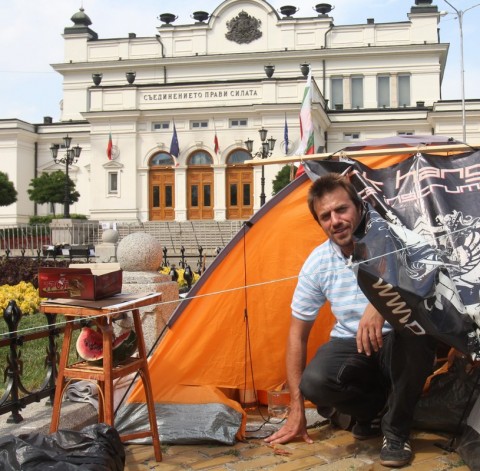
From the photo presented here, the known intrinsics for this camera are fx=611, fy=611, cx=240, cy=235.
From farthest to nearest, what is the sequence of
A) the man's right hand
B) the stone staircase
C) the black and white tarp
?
the stone staircase, the man's right hand, the black and white tarp

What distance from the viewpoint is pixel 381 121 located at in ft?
131

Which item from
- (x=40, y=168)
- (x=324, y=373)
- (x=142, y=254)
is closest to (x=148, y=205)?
(x=40, y=168)

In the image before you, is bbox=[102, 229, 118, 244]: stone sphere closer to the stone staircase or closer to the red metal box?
the stone staircase

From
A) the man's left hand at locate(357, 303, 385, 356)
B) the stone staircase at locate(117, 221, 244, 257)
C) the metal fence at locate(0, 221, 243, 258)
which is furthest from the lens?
the stone staircase at locate(117, 221, 244, 257)

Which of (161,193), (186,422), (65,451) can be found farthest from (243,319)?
(161,193)

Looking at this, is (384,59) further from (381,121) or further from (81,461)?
(81,461)

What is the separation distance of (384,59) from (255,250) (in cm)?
4212

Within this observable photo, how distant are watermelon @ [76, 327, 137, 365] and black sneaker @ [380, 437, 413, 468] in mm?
1673

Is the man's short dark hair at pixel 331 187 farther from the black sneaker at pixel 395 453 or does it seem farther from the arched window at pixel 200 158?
the arched window at pixel 200 158

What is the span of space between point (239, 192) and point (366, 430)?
3253 cm

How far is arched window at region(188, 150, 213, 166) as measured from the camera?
1442 inches

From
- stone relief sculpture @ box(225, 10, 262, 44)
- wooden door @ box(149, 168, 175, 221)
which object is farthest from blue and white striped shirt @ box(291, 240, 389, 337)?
stone relief sculpture @ box(225, 10, 262, 44)

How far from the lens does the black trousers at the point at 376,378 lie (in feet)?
11.5

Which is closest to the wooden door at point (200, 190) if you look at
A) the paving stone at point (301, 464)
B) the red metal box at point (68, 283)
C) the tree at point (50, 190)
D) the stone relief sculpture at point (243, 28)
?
the tree at point (50, 190)
